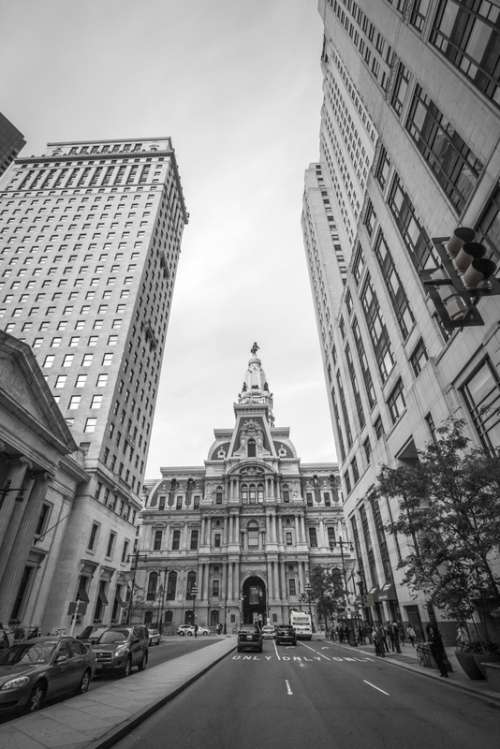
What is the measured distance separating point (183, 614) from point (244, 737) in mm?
65550

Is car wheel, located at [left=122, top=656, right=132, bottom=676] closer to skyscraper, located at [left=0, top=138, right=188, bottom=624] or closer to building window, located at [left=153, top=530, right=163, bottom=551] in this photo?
skyscraper, located at [left=0, top=138, right=188, bottom=624]

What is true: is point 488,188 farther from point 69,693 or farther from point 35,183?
point 35,183

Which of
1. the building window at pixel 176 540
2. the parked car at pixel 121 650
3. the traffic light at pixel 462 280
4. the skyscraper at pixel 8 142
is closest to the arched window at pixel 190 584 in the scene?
the building window at pixel 176 540

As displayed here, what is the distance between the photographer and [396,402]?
33.6 meters

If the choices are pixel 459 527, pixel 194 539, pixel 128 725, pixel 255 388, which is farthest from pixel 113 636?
pixel 255 388

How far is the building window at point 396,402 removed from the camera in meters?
32.1

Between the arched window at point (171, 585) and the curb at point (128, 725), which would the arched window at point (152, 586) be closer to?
the arched window at point (171, 585)

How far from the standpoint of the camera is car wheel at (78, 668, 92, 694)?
11.5 meters

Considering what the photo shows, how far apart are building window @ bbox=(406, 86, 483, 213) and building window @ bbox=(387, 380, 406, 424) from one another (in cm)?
1532

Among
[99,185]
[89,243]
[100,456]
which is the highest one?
[99,185]

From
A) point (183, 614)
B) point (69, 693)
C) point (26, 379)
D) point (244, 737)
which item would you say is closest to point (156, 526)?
point (183, 614)

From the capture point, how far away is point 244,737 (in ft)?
24.4

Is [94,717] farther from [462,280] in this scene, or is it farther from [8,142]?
[8,142]

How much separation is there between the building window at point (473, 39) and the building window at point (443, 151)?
2960 mm
